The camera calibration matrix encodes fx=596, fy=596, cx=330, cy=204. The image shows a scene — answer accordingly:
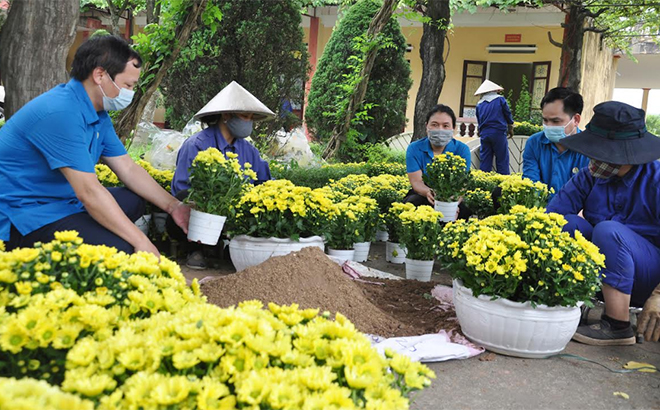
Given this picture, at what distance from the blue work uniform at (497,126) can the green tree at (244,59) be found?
311cm

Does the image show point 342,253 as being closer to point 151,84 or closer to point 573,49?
point 151,84

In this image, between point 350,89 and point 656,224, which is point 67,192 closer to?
point 656,224

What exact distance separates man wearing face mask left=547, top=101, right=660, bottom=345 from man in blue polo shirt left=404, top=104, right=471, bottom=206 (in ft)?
6.22

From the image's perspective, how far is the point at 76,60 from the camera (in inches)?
129

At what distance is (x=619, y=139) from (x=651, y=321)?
1.14 metres

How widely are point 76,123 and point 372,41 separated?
7217mm

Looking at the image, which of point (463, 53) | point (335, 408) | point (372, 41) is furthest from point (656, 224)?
point (463, 53)

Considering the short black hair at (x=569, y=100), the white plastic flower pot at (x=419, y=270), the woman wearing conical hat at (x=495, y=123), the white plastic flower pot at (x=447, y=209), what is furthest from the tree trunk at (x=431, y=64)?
the white plastic flower pot at (x=419, y=270)

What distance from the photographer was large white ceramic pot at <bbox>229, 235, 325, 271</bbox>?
4.26 meters

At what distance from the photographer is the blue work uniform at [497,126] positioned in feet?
31.0

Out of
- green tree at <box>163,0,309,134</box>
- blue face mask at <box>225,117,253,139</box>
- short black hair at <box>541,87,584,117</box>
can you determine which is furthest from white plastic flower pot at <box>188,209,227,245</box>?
green tree at <box>163,0,309,134</box>

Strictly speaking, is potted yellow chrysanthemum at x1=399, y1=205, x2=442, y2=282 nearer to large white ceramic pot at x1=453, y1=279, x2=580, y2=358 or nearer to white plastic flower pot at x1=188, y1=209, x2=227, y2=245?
large white ceramic pot at x1=453, y1=279, x2=580, y2=358

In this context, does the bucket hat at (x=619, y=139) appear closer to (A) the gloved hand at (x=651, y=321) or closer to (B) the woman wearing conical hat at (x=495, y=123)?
(A) the gloved hand at (x=651, y=321)

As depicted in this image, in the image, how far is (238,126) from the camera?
15.8ft
